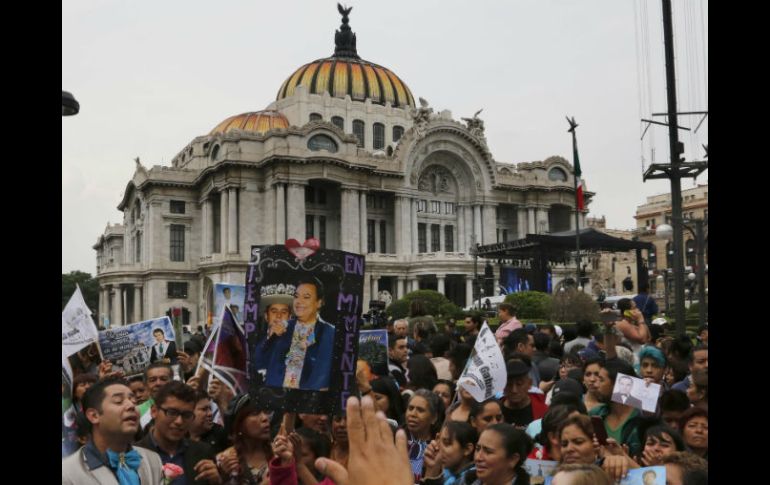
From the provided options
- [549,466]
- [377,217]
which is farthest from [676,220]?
[377,217]

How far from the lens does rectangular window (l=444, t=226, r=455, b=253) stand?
197 ft

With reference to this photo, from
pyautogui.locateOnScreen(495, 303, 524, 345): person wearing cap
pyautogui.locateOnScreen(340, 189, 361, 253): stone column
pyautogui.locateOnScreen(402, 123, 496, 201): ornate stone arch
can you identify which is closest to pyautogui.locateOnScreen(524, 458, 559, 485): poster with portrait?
pyautogui.locateOnScreen(495, 303, 524, 345): person wearing cap

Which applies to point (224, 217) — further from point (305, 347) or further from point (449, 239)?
point (305, 347)

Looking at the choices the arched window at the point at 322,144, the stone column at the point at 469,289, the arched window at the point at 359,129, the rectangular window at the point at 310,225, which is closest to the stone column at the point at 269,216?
the rectangular window at the point at 310,225

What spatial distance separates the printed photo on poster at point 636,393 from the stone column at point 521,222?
5697 centimetres

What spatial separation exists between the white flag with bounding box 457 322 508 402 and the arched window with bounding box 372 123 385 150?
58.3m

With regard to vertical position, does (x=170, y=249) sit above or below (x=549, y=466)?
above

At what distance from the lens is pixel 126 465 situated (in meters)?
4.85

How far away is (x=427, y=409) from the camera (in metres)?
6.32

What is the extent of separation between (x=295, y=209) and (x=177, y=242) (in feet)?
38.5

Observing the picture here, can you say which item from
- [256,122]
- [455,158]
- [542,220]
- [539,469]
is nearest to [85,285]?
[256,122]

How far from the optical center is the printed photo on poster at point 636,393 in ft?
20.3
